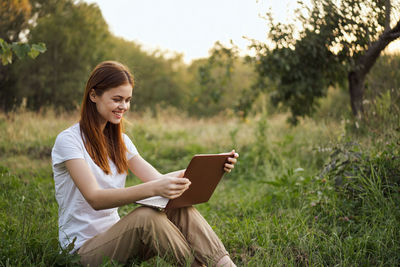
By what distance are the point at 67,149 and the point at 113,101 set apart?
0.40m

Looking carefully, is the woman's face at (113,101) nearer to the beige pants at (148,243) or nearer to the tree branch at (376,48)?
the beige pants at (148,243)

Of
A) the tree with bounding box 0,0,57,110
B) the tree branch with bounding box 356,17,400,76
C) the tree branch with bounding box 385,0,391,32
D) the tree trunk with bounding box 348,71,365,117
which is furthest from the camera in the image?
the tree with bounding box 0,0,57,110

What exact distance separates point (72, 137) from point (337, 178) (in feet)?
7.59

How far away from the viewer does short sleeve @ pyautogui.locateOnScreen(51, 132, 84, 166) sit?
195 cm

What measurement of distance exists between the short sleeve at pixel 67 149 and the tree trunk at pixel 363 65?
3.04 m

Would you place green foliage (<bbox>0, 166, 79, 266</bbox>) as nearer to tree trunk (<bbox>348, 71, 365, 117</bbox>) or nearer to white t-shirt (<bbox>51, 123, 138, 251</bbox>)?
white t-shirt (<bbox>51, 123, 138, 251</bbox>)

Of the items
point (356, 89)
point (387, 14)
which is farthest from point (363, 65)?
point (387, 14)

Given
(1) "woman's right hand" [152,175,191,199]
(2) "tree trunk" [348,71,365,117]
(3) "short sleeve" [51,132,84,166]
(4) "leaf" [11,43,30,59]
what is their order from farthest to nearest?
(2) "tree trunk" [348,71,365,117] < (4) "leaf" [11,43,30,59] < (3) "short sleeve" [51,132,84,166] < (1) "woman's right hand" [152,175,191,199]

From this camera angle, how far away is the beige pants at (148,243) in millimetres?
1963

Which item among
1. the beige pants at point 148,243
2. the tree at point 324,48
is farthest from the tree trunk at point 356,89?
the beige pants at point 148,243

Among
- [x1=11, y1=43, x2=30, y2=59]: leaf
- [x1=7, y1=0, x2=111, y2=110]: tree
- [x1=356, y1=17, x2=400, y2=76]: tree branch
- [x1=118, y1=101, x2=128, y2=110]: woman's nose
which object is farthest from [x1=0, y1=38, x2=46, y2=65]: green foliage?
[x1=7, y1=0, x2=111, y2=110]: tree

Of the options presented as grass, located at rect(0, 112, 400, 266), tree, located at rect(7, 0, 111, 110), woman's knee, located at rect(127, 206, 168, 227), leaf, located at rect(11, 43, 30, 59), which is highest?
tree, located at rect(7, 0, 111, 110)

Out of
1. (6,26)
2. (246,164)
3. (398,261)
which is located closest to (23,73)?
(6,26)

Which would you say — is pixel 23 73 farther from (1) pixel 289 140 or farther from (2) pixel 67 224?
(2) pixel 67 224
